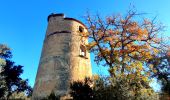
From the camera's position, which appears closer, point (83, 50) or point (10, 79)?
Answer: point (83, 50)

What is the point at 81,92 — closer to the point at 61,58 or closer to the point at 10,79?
the point at 61,58

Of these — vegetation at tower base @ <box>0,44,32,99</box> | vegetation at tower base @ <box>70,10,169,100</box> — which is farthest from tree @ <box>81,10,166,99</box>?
vegetation at tower base @ <box>0,44,32,99</box>

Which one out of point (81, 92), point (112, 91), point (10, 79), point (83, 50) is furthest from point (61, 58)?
point (10, 79)

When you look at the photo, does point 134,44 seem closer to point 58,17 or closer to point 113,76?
point 113,76

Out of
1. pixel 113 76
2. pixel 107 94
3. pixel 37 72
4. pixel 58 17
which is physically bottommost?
pixel 107 94

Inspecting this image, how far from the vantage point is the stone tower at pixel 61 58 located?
74.1ft

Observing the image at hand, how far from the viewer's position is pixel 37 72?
24.3 meters

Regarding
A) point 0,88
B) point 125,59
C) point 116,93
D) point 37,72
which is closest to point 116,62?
point 125,59

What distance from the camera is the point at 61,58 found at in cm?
2375

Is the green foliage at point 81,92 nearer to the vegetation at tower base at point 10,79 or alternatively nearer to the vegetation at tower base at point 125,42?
the vegetation at tower base at point 125,42

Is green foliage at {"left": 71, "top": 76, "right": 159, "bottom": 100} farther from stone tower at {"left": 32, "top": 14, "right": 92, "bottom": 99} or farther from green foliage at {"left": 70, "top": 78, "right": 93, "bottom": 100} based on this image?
stone tower at {"left": 32, "top": 14, "right": 92, "bottom": 99}

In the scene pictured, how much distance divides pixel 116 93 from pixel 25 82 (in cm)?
2081

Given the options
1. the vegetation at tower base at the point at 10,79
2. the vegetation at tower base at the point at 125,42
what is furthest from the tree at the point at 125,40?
the vegetation at tower base at the point at 10,79

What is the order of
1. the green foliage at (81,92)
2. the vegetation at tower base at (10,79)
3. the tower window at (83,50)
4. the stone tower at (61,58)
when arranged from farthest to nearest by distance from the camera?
1. the vegetation at tower base at (10,79)
2. the tower window at (83,50)
3. the stone tower at (61,58)
4. the green foliage at (81,92)
